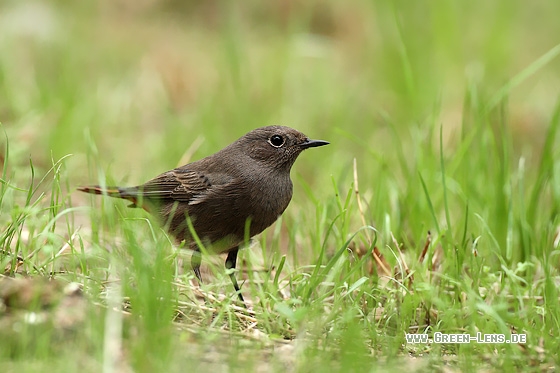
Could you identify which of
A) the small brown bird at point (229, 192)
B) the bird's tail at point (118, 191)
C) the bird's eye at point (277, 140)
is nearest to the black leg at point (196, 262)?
the small brown bird at point (229, 192)

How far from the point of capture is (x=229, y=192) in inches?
205

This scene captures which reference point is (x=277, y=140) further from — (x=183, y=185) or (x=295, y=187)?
(x=295, y=187)

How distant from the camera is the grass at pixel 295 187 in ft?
12.4

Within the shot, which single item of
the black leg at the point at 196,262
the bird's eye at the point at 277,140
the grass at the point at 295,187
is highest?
the bird's eye at the point at 277,140

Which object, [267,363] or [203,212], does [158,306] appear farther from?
[203,212]

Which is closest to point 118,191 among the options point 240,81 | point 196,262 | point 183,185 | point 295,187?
point 183,185

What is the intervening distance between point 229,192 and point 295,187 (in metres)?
2.76

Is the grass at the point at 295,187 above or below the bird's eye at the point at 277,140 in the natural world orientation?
below

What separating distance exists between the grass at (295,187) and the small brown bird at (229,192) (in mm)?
186

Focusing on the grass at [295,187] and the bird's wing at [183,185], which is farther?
the bird's wing at [183,185]

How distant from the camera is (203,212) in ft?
17.4

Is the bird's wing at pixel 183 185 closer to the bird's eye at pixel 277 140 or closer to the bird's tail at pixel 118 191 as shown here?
the bird's tail at pixel 118 191

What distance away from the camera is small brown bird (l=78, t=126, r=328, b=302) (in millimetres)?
5148

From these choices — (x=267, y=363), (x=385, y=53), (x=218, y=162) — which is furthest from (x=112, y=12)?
(x=267, y=363)
